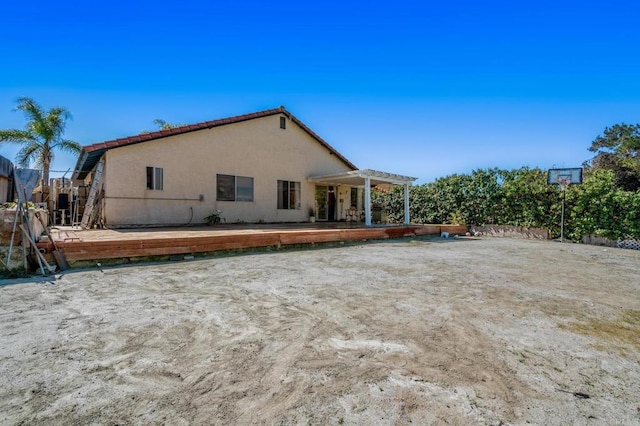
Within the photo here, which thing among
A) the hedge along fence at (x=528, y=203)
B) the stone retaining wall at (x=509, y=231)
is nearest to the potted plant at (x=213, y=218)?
the hedge along fence at (x=528, y=203)

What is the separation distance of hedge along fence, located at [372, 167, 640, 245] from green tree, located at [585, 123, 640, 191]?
7780 millimetres

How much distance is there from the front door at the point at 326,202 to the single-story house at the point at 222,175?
0.05m

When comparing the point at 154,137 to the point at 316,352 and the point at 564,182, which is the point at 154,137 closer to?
the point at 316,352

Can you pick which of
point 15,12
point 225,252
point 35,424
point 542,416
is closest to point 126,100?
point 15,12

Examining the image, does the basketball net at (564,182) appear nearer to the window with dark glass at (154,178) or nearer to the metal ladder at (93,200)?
the window with dark glass at (154,178)

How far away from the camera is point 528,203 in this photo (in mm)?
13117

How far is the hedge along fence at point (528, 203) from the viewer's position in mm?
11055

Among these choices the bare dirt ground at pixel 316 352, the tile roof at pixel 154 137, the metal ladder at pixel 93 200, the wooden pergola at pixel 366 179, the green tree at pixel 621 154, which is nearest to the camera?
the bare dirt ground at pixel 316 352

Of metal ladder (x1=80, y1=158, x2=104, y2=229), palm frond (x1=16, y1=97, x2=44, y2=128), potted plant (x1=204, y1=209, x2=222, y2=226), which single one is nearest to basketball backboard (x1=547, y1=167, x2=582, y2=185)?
potted plant (x1=204, y1=209, x2=222, y2=226)

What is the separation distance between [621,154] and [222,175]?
2731 centimetres

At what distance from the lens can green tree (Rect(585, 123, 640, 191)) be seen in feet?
62.4

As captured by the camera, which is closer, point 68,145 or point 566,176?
point 566,176

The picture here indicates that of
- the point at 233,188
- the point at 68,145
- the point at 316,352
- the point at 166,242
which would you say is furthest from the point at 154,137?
the point at 68,145

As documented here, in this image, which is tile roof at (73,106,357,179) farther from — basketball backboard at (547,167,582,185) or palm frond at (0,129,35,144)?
basketball backboard at (547,167,582,185)
